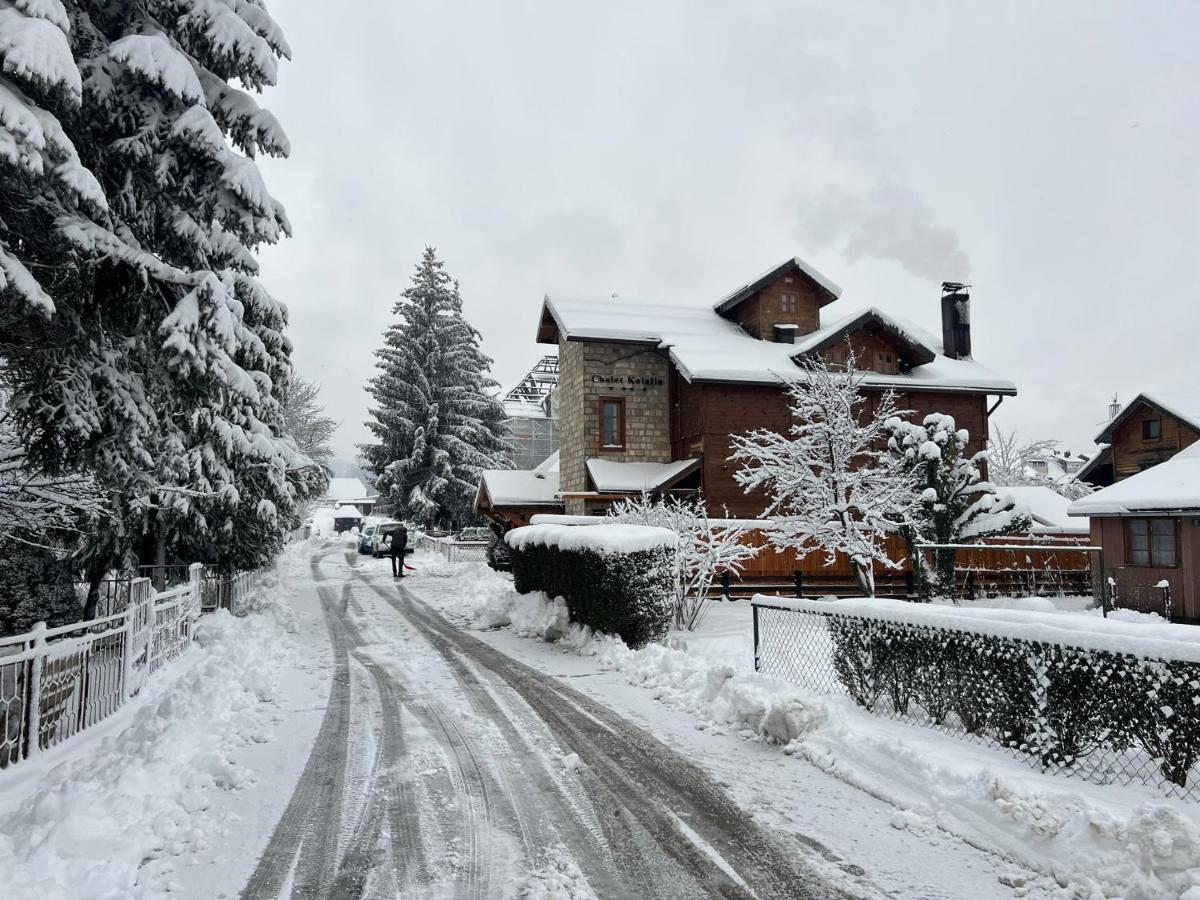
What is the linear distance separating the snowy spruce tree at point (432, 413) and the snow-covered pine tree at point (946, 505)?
87.4 feet

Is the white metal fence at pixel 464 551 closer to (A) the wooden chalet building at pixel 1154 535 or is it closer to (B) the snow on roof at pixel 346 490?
(A) the wooden chalet building at pixel 1154 535

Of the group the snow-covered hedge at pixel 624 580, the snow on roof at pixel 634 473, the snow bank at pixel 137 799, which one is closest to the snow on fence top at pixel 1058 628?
the snow-covered hedge at pixel 624 580

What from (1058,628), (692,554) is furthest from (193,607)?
(1058,628)

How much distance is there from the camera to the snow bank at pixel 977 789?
158 inches

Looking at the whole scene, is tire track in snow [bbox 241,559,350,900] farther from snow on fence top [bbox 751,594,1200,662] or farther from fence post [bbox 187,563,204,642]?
fence post [bbox 187,563,204,642]

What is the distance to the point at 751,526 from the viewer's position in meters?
18.2

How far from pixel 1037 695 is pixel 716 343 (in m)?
20.2

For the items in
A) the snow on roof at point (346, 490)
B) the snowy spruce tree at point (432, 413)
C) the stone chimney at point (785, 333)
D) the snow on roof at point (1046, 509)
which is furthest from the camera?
the snow on roof at point (346, 490)

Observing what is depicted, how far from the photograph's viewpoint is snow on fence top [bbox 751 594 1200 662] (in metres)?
→ 4.83

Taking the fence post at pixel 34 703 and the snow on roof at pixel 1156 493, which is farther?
the snow on roof at pixel 1156 493

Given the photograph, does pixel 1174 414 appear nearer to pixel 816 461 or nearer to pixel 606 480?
pixel 816 461

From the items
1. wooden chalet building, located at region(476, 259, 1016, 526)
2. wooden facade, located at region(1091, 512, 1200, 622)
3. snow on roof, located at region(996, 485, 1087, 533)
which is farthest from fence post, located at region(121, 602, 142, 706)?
snow on roof, located at region(996, 485, 1087, 533)

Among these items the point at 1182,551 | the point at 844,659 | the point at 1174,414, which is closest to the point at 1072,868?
the point at 844,659

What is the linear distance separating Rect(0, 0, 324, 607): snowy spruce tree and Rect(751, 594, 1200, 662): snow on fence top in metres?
6.70
